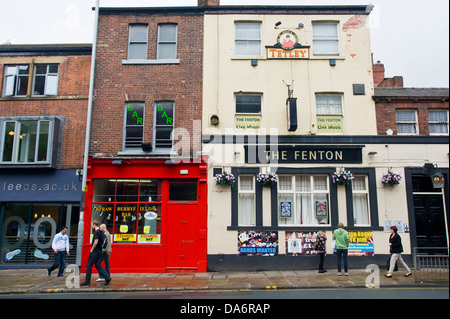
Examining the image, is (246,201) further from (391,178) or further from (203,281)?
(391,178)

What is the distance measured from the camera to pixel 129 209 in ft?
45.4

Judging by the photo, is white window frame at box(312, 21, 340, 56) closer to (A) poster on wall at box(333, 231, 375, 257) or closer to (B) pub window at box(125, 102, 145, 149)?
(A) poster on wall at box(333, 231, 375, 257)

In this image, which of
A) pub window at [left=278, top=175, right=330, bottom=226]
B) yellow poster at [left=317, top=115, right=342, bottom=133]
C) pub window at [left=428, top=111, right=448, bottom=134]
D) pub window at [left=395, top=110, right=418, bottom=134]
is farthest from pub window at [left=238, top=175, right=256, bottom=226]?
pub window at [left=428, top=111, right=448, bottom=134]

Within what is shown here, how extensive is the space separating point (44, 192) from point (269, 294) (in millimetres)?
10532

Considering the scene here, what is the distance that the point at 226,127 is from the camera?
14141 millimetres

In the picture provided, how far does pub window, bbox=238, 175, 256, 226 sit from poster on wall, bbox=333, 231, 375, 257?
3.96 m

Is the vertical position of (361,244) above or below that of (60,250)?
above

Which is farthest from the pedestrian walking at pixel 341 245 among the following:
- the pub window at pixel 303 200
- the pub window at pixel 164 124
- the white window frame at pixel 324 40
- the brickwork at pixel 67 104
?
the brickwork at pixel 67 104

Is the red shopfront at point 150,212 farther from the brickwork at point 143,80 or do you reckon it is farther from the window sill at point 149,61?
the window sill at point 149,61

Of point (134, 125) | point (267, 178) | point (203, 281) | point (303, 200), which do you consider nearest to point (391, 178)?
point (303, 200)

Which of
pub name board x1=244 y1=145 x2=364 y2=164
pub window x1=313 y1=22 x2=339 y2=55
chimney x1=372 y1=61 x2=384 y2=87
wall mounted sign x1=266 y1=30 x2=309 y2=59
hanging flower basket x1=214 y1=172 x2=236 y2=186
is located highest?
chimney x1=372 y1=61 x2=384 y2=87

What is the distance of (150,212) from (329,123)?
849cm

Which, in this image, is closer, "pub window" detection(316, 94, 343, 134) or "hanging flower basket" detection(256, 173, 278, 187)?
"hanging flower basket" detection(256, 173, 278, 187)

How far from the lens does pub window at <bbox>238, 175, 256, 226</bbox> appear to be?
13.7 m
